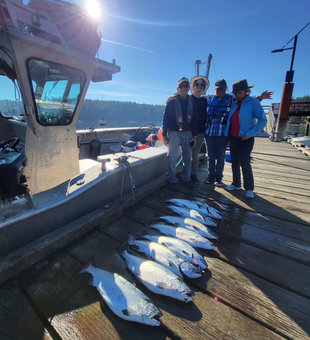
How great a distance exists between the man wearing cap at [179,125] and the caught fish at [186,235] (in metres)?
1.43

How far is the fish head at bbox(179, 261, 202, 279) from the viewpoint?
173 centimetres

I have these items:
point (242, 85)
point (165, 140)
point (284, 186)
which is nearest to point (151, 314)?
point (165, 140)

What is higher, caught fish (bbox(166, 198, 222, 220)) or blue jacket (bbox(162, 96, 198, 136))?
blue jacket (bbox(162, 96, 198, 136))

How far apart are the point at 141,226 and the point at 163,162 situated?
1.86 m

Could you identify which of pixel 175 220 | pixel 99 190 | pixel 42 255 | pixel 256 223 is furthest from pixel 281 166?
pixel 42 255

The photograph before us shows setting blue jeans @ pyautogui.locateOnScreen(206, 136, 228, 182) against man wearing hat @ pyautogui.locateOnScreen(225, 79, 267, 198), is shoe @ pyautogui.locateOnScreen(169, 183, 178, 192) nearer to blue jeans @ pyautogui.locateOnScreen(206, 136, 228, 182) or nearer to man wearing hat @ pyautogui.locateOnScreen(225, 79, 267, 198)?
blue jeans @ pyautogui.locateOnScreen(206, 136, 228, 182)

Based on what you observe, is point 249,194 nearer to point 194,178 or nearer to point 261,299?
point 194,178

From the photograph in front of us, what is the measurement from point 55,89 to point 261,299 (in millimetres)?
4275

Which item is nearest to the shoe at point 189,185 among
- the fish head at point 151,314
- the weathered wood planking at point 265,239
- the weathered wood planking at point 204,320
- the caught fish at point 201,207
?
the caught fish at point 201,207

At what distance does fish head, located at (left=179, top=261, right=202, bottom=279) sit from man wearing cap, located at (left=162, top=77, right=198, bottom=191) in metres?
2.08

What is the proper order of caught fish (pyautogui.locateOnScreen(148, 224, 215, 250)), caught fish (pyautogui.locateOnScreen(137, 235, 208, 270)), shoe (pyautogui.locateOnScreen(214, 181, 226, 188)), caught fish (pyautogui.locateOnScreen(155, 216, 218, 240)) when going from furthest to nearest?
shoe (pyautogui.locateOnScreen(214, 181, 226, 188)), caught fish (pyautogui.locateOnScreen(155, 216, 218, 240)), caught fish (pyautogui.locateOnScreen(148, 224, 215, 250)), caught fish (pyautogui.locateOnScreen(137, 235, 208, 270))

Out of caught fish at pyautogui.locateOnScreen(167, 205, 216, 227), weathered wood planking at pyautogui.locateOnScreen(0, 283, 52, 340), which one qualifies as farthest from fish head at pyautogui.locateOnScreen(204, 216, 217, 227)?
weathered wood planking at pyautogui.locateOnScreen(0, 283, 52, 340)

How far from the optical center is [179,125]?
3.60 metres

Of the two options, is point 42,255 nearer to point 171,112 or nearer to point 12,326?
point 12,326
